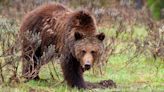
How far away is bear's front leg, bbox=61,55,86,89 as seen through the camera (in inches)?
384

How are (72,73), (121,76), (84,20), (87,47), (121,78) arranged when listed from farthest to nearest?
(121,76)
(121,78)
(84,20)
(72,73)
(87,47)

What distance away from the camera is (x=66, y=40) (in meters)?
9.95

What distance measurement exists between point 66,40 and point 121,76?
79.8 inches

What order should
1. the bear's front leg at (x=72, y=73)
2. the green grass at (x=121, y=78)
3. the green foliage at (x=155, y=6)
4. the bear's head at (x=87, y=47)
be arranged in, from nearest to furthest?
the bear's head at (x=87, y=47) < the green grass at (x=121, y=78) < the bear's front leg at (x=72, y=73) < the green foliage at (x=155, y=6)

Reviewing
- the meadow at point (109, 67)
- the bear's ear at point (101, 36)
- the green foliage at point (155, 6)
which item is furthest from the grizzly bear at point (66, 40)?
the green foliage at point (155, 6)

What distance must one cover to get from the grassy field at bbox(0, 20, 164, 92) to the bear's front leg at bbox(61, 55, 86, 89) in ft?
0.47

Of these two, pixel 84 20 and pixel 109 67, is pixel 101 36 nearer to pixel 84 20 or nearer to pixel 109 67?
pixel 84 20

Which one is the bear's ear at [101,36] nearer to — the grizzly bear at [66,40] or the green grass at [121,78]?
the grizzly bear at [66,40]

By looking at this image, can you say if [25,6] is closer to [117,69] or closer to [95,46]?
[117,69]

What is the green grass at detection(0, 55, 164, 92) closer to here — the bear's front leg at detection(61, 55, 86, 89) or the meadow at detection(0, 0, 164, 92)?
the meadow at detection(0, 0, 164, 92)

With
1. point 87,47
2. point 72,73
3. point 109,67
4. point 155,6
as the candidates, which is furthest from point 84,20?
point 155,6

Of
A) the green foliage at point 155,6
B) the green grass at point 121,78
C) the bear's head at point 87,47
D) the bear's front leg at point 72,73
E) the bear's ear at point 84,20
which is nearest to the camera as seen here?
the bear's head at point 87,47

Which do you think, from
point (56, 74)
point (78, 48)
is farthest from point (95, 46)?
point (56, 74)

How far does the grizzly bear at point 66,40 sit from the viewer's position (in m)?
9.59
